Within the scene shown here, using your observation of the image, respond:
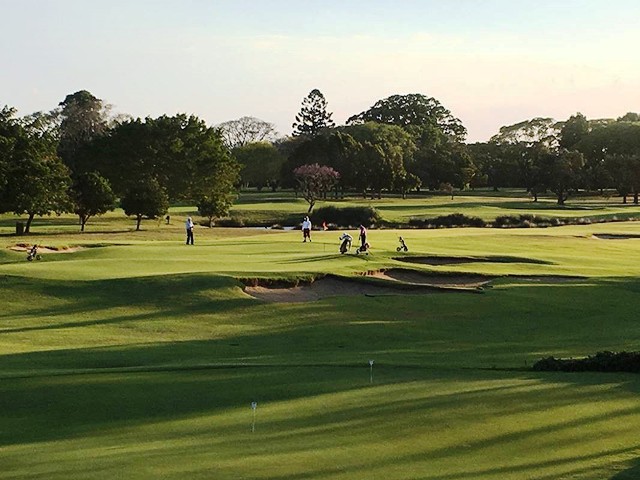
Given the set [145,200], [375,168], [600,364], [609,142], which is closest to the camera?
[600,364]

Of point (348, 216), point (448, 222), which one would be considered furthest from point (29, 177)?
point (448, 222)

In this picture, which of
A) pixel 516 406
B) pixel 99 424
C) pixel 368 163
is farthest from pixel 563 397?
pixel 368 163

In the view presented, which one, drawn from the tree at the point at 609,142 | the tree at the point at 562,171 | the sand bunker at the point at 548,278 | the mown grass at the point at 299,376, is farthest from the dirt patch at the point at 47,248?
the tree at the point at 609,142

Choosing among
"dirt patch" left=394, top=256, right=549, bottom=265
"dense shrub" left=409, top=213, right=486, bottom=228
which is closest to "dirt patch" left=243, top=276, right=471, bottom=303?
"dirt patch" left=394, top=256, right=549, bottom=265

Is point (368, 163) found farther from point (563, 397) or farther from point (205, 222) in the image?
point (563, 397)

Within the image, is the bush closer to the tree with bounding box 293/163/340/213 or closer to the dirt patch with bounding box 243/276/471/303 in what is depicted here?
the tree with bounding box 293/163/340/213

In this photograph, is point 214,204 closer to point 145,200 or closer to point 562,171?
point 145,200

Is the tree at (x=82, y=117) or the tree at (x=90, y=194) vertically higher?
the tree at (x=82, y=117)

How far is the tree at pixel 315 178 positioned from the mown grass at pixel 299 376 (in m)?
78.4

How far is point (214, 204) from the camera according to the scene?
8825 cm

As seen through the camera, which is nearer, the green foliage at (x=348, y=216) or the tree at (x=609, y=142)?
the green foliage at (x=348, y=216)

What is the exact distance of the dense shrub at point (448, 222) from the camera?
3541 inches

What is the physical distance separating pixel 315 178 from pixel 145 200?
160 ft

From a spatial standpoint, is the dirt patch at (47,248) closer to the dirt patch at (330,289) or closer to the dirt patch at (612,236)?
the dirt patch at (330,289)
